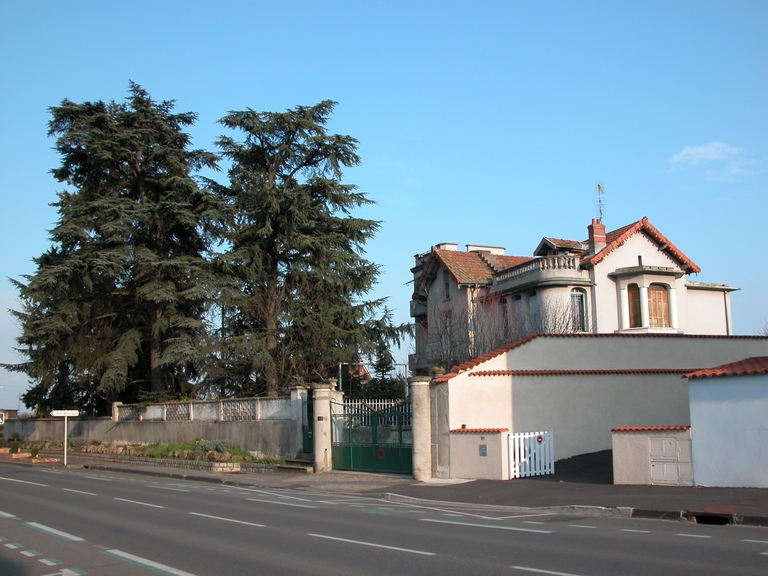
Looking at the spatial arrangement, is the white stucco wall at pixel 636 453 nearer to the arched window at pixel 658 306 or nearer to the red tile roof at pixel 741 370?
the red tile roof at pixel 741 370

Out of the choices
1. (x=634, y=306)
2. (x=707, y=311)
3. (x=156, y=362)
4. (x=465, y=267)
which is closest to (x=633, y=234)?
(x=634, y=306)

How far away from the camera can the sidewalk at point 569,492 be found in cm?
1373

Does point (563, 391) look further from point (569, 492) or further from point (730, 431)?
point (730, 431)

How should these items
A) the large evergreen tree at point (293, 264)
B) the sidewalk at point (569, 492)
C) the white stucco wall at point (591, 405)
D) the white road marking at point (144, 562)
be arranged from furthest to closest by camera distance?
the large evergreen tree at point (293, 264) → the white stucco wall at point (591, 405) → the sidewalk at point (569, 492) → the white road marking at point (144, 562)

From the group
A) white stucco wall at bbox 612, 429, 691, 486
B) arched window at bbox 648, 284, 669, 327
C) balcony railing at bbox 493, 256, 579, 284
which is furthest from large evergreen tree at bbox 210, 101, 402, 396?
white stucco wall at bbox 612, 429, 691, 486

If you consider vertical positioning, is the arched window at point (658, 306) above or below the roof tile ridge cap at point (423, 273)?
below

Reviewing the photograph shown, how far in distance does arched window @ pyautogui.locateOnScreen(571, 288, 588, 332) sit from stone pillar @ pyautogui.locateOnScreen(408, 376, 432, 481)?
51.8ft

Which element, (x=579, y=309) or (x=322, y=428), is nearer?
(x=322, y=428)

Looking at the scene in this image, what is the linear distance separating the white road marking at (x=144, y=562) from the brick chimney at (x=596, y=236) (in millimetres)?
31285

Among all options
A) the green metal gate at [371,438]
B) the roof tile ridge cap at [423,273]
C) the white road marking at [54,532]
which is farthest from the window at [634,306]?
the white road marking at [54,532]

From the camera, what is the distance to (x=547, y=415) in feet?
74.1

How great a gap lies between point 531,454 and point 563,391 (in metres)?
3.12

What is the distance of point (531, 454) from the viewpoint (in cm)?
2047

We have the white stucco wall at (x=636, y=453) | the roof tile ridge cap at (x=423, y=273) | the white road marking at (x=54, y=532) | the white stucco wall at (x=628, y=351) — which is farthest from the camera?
the roof tile ridge cap at (x=423, y=273)
